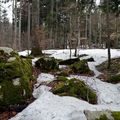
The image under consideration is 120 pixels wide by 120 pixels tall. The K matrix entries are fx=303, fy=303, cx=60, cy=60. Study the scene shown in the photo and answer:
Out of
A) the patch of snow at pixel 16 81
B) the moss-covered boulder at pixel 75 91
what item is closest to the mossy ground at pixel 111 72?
the moss-covered boulder at pixel 75 91

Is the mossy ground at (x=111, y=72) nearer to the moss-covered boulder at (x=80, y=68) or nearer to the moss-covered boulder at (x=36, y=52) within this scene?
the moss-covered boulder at (x=80, y=68)

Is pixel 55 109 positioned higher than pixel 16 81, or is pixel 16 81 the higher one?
pixel 16 81

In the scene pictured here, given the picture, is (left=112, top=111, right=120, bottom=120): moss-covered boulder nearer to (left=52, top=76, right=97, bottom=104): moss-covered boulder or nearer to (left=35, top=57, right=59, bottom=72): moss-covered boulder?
(left=52, top=76, right=97, bottom=104): moss-covered boulder

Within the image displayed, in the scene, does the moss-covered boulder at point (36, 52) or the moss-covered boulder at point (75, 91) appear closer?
the moss-covered boulder at point (75, 91)

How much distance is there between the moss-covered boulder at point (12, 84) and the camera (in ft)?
Result: 27.6

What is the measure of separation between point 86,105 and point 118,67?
7.09 metres

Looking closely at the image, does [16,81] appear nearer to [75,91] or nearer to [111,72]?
[75,91]

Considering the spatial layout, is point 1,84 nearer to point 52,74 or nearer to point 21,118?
point 21,118

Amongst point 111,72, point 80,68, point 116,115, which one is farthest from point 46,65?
point 116,115

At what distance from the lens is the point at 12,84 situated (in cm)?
875

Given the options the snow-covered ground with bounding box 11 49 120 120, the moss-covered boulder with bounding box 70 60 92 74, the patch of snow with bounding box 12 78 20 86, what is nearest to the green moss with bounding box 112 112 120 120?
the snow-covered ground with bounding box 11 49 120 120

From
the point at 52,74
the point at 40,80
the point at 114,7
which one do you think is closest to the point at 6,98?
the point at 40,80

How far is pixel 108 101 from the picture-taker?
31.4 feet

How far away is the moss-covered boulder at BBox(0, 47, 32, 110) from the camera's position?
8.41m
